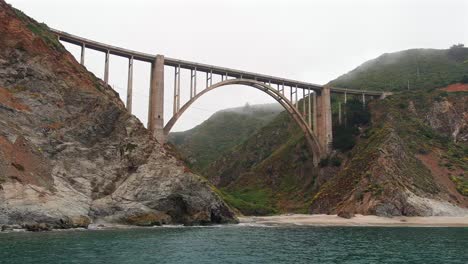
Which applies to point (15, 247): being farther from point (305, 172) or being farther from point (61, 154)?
point (305, 172)

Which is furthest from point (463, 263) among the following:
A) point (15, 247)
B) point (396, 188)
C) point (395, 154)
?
point (395, 154)

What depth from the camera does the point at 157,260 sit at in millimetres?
28406

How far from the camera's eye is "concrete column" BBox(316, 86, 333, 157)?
308 ft

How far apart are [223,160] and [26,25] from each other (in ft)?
259

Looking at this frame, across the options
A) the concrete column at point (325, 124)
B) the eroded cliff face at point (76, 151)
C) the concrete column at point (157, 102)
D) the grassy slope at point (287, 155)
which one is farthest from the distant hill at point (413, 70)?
the eroded cliff face at point (76, 151)

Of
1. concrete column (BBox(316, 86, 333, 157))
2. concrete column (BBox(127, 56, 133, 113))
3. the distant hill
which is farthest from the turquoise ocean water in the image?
the distant hill

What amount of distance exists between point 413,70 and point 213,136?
76.0 metres

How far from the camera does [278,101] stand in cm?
8756

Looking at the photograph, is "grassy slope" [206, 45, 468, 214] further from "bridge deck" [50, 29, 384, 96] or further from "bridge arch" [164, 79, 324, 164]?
"bridge deck" [50, 29, 384, 96]

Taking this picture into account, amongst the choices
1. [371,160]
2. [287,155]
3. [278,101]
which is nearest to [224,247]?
[371,160]

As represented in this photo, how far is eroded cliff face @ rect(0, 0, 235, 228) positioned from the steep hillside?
83311 millimetres

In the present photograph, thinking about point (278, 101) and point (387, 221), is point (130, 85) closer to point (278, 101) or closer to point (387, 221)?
point (278, 101)

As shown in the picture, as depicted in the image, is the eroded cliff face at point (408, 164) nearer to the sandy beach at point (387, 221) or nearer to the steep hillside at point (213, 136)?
the sandy beach at point (387, 221)

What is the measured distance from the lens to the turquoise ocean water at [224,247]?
28984mm
